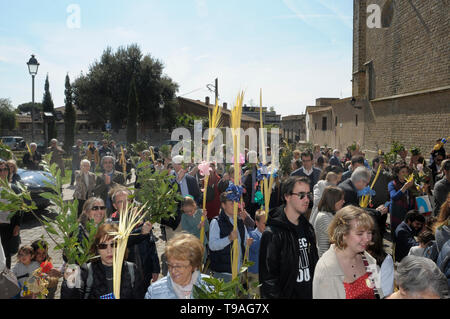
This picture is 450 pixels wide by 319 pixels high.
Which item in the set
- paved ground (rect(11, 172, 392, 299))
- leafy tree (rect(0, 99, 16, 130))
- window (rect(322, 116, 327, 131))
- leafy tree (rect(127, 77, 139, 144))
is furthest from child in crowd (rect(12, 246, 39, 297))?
leafy tree (rect(0, 99, 16, 130))

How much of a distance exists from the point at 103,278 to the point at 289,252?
4.36 feet

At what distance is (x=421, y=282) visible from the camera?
2223 mm

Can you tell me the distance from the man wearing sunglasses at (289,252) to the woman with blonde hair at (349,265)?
23 centimetres

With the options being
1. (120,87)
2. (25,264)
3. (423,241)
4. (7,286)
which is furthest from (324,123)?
(7,286)

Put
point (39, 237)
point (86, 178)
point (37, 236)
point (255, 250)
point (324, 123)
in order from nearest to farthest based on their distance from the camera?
point (255, 250) < point (86, 178) < point (39, 237) < point (37, 236) < point (324, 123)

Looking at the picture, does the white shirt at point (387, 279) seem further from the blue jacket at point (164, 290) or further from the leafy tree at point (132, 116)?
the leafy tree at point (132, 116)

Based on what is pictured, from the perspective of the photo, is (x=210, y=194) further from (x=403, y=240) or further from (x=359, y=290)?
(x=359, y=290)

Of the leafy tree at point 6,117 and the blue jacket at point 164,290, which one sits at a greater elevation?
the leafy tree at point 6,117

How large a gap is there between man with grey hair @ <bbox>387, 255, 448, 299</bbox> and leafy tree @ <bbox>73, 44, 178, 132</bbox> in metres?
44.7

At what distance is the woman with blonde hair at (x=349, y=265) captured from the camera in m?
2.58

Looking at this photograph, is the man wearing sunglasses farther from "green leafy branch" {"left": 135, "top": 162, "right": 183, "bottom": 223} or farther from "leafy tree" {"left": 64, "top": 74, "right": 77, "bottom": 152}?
"leafy tree" {"left": 64, "top": 74, "right": 77, "bottom": 152}

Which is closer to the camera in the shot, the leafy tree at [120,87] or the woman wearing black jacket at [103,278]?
the woman wearing black jacket at [103,278]

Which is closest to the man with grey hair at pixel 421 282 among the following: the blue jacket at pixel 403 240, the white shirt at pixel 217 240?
the white shirt at pixel 217 240

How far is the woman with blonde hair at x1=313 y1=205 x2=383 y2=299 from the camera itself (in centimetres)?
258
